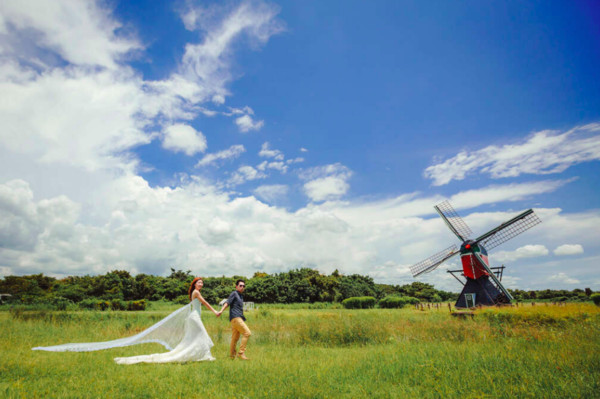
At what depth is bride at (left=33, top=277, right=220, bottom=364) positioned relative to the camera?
7.21m

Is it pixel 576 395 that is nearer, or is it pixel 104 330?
pixel 576 395

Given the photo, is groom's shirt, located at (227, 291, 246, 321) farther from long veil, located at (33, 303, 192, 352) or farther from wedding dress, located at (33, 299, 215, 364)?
long veil, located at (33, 303, 192, 352)

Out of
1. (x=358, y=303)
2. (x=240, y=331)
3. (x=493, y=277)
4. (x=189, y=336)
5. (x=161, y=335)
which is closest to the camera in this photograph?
(x=189, y=336)

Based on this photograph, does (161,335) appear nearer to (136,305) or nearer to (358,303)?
(136,305)

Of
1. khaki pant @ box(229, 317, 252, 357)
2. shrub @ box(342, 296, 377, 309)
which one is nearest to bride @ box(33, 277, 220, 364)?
khaki pant @ box(229, 317, 252, 357)

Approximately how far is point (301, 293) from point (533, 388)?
145ft

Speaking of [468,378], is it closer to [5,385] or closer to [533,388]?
[533,388]

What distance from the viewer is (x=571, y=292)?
47875 millimetres

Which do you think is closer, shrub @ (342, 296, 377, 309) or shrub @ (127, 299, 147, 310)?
shrub @ (127, 299, 147, 310)

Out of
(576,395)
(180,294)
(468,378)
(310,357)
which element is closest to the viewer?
(576,395)

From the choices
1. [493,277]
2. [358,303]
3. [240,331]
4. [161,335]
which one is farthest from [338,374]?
[358,303]

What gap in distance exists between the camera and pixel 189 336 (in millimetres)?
7582

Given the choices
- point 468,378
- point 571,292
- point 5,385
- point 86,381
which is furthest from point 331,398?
point 571,292

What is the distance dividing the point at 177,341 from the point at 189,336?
69 cm
